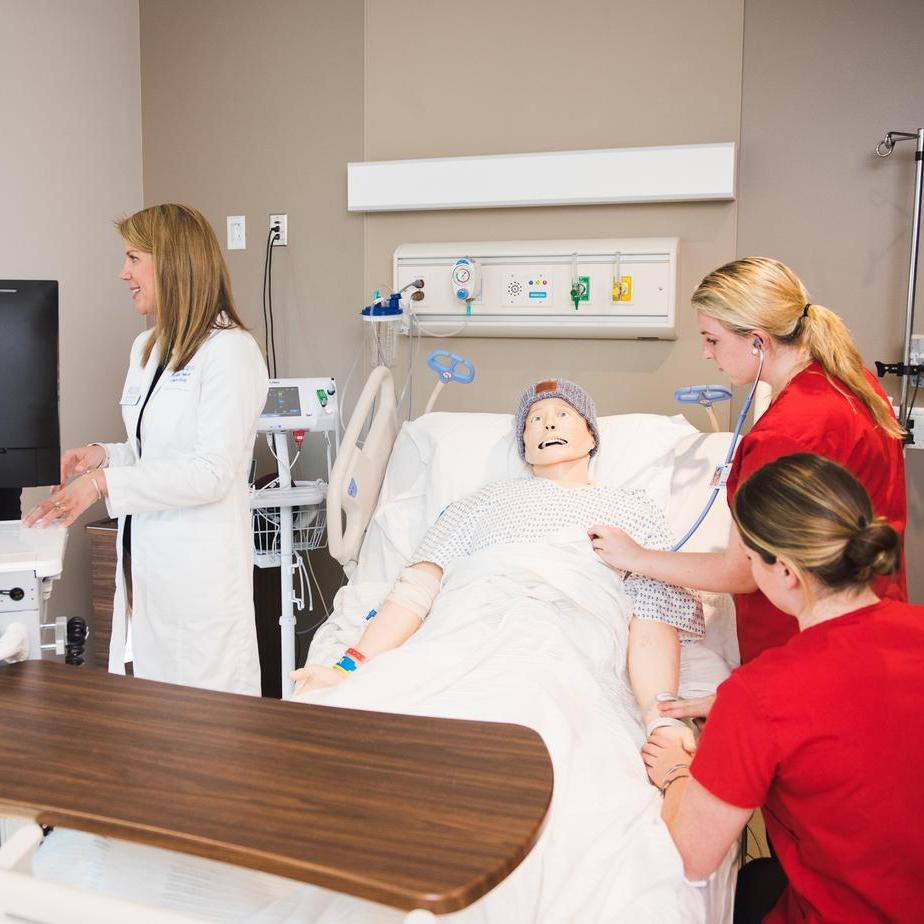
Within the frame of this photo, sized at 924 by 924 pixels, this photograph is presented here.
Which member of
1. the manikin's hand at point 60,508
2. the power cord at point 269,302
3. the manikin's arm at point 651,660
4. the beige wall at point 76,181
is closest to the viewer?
the manikin's hand at point 60,508

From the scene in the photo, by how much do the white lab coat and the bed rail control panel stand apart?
0.50 meters

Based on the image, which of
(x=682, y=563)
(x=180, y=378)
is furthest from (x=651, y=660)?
(x=180, y=378)

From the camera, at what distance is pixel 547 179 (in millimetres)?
2801

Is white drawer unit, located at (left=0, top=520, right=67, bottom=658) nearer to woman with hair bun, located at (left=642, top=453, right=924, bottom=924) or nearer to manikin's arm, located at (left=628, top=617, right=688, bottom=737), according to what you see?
woman with hair bun, located at (left=642, top=453, right=924, bottom=924)

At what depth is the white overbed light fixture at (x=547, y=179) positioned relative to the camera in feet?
8.67

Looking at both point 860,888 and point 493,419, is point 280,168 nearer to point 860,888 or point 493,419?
point 493,419

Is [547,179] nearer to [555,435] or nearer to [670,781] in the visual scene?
[555,435]

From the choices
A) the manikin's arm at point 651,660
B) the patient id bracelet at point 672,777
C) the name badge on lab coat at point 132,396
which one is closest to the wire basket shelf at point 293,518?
Result: the name badge on lab coat at point 132,396

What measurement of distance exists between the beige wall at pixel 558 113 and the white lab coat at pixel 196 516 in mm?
1090

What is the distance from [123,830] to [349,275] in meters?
2.46

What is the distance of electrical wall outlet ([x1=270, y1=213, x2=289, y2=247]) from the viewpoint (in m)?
3.21

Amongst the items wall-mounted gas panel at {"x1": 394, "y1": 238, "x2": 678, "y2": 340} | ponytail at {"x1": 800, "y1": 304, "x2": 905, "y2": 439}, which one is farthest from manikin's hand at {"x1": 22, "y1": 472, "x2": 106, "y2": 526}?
wall-mounted gas panel at {"x1": 394, "y1": 238, "x2": 678, "y2": 340}

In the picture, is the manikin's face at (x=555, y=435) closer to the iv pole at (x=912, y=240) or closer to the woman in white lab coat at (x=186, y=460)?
the woman in white lab coat at (x=186, y=460)

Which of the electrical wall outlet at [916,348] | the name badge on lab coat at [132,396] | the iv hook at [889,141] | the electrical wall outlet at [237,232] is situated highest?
the iv hook at [889,141]
